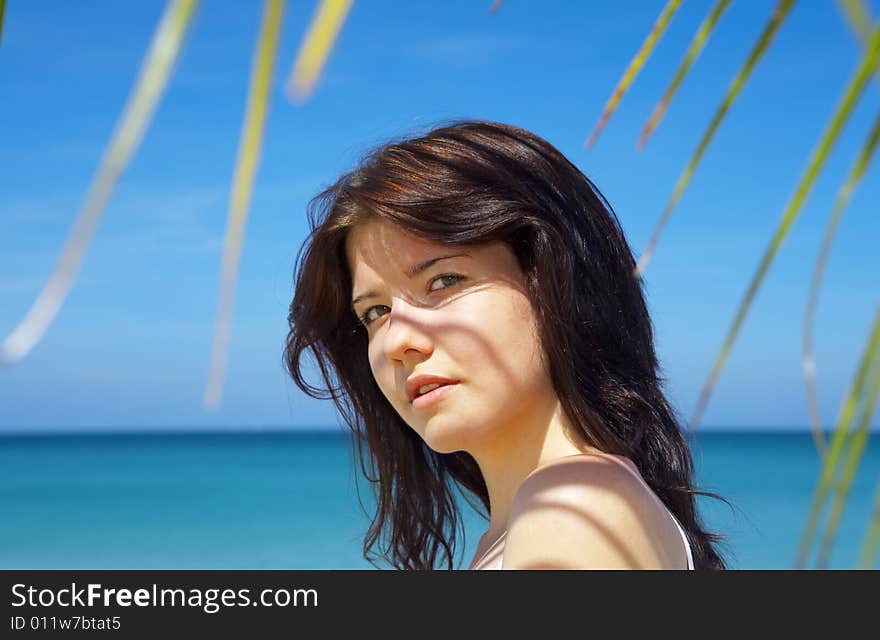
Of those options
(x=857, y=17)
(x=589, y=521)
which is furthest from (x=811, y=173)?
(x=589, y=521)

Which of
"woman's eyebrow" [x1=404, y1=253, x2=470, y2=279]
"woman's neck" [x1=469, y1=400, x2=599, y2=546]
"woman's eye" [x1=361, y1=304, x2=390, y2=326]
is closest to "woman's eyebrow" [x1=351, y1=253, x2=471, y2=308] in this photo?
"woman's eyebrow" [x1=404, y1=253, x2=470, y2=279]

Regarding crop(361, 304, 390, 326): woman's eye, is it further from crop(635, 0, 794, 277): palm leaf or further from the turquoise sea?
the turquoise sea

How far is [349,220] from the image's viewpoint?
217 cm

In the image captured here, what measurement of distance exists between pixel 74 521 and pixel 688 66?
2184 cm

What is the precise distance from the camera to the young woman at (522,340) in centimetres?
167

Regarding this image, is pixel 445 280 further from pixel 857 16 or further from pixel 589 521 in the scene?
pixel 857 16

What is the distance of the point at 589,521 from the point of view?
1583mm

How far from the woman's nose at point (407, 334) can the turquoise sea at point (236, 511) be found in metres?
5.70

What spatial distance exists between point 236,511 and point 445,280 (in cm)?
2088

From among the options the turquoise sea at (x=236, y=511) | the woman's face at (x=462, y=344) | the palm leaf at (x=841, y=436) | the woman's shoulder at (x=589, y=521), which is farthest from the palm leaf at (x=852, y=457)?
the turquoise sea at (x=236, y=511)

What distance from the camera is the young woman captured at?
1671 millimetres
